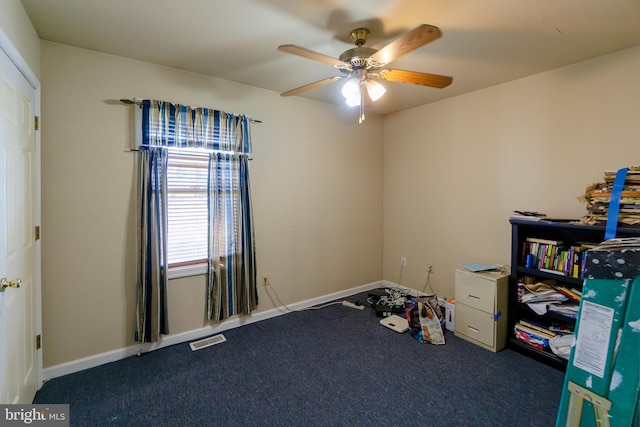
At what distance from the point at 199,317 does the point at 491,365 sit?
8.58 ft

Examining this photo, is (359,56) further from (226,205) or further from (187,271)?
(187,271)

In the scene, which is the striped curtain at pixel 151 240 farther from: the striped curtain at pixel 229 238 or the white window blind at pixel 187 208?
the striped curtain at pixel 229 238

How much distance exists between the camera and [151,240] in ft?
8.20

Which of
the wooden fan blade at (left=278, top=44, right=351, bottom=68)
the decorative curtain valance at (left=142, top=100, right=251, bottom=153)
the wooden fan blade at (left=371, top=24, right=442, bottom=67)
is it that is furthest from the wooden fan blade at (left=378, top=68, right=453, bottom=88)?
Result: the decorative curtain valance at (left=142, top=100, right=251, bottom=153)

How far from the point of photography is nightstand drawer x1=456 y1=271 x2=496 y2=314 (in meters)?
2.58

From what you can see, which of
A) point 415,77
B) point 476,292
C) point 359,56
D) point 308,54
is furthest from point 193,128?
point 476,292

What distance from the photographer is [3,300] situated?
1.48 m

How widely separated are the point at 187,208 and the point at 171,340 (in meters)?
1.23

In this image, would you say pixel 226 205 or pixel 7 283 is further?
pixel 226 205

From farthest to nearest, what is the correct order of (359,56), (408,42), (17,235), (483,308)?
1. (483,308)
2. (359,56)
3. (17,235)
4. (408,42)

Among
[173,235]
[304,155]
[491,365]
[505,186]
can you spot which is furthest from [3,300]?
[505,186]

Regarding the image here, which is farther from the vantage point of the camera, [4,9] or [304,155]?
[304,155]

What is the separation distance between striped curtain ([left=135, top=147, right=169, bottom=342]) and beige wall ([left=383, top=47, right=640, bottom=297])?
9.54 ft

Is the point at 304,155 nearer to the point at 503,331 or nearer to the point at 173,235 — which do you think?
the point at 173,235
